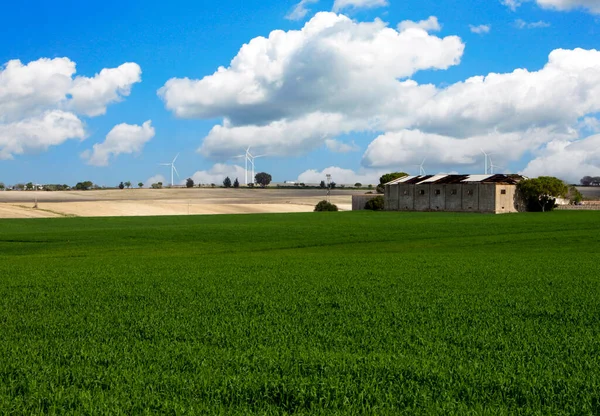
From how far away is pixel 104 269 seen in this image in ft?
82.8

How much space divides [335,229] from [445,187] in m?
50.8

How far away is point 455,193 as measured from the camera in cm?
10031

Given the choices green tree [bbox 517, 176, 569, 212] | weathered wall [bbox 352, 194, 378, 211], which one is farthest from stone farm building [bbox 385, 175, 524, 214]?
weathered wall [bbox 352, 194, 378, 211]

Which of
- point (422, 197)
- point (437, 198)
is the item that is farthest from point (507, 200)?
point (422, 197)

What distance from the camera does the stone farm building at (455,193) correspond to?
314 feet

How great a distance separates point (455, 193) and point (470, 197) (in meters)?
2.90

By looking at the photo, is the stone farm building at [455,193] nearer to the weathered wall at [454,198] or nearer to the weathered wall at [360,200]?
the weathered wall at [454,198]

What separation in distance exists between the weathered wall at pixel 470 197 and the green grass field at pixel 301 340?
7351 cm

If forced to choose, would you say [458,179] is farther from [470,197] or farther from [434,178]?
[470,197]

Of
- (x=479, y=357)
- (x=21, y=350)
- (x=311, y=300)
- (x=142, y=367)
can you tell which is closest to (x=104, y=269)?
(x=311, y=300)

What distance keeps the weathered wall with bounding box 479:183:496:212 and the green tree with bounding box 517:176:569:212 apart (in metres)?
6.05

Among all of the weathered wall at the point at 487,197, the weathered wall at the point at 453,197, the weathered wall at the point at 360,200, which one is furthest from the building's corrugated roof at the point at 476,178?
the weathered wall at the point at 360,200

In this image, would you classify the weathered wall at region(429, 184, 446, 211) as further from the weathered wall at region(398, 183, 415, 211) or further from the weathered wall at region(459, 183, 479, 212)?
the weathered wall at region(398, 183, 415, 211)

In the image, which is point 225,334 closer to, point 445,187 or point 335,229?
point 335,229
